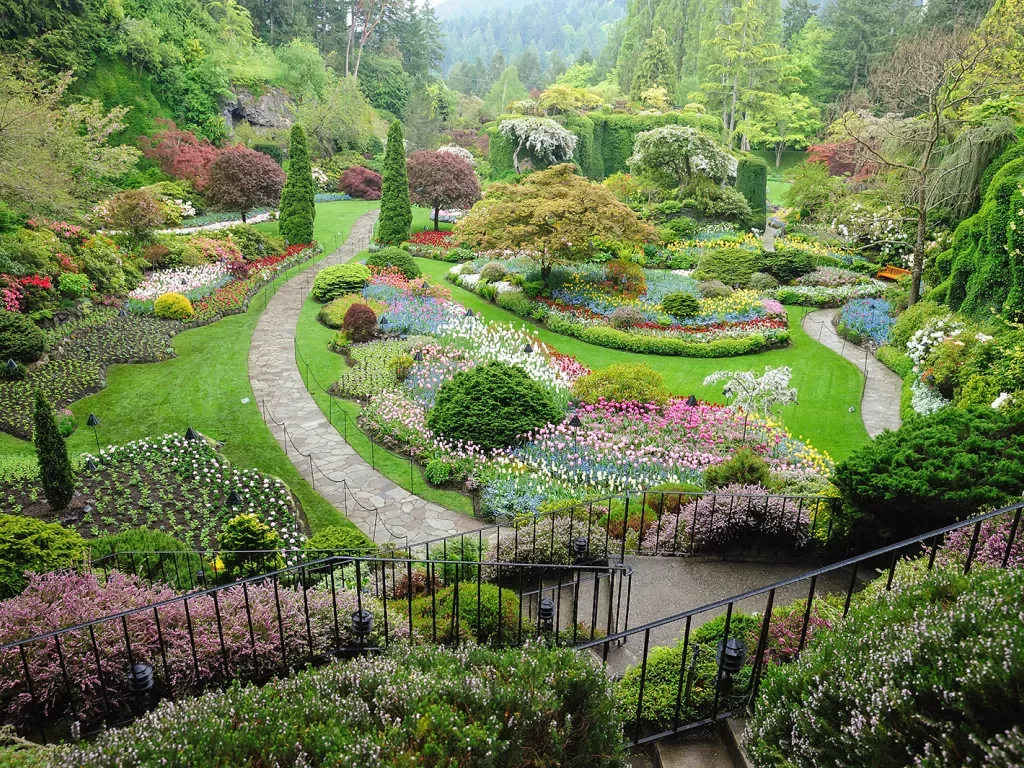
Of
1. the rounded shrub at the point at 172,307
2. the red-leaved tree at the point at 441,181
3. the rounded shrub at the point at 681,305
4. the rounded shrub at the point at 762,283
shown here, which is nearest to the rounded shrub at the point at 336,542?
the rounded shrub at the point at 172,307

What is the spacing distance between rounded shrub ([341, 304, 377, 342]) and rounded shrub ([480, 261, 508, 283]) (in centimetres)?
597

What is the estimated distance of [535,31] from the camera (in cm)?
14738

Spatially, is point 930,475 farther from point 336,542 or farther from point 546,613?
point 336,542

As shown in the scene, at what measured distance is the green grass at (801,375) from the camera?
39.8ft

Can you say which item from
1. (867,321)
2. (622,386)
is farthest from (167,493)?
(867,321)

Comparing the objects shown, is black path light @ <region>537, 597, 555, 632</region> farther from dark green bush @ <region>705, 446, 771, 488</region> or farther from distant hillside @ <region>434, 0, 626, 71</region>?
distant hillside @ <region>434, 0, 626, 71</region>

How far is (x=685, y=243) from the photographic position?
1101 inches

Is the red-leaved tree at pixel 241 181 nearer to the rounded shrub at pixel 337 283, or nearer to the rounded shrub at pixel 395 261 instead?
the rounded shrub at pixel 395 261

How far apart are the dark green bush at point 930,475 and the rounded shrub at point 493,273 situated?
50.9ft

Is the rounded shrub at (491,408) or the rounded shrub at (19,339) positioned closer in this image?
the rounded shrub at (491,408)

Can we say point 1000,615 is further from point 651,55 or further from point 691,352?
point 651,55

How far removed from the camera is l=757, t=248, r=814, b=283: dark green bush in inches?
931

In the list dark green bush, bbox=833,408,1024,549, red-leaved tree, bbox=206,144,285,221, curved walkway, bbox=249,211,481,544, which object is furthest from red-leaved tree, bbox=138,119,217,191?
dark green bush, bbox=833,408,1024,549

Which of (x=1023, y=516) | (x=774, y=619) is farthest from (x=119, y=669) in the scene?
(x=1023, y=516)
